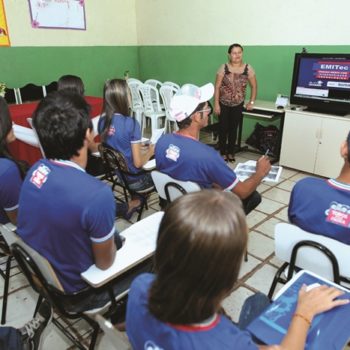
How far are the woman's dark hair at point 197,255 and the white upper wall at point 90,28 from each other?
5.43 metres

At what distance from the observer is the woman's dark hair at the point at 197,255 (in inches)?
25.3

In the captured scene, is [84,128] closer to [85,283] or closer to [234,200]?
[85,283]

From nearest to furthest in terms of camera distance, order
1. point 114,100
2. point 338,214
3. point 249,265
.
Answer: point 338,214 < point 249,265 < point 114,100

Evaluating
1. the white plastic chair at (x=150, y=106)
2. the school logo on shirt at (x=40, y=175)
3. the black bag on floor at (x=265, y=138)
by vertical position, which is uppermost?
the school logo on shirt at (x=40, y=175)

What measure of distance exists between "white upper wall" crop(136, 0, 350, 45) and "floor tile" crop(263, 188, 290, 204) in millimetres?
1964

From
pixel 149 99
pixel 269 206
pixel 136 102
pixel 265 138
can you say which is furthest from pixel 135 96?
pixel 269 206

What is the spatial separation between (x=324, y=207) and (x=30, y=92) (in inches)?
193

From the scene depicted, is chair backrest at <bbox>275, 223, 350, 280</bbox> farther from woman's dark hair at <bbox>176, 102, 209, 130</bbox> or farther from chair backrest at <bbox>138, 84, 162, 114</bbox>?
chair backrest at <bbox>138, 84, 162, 114</bbox>

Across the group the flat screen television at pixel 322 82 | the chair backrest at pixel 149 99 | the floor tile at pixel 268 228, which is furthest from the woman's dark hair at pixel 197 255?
the chair backrest at pixel 149 99

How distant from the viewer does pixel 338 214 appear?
1.28 m

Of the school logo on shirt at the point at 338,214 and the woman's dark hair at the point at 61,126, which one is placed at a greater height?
the woman's dark hair at the point at 61,126

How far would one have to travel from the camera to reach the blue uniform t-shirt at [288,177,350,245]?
1277 mm

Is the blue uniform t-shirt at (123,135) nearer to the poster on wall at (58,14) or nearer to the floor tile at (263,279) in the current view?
the floor tile at (263,279)

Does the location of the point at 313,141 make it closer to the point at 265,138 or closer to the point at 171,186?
the point at 265,138
